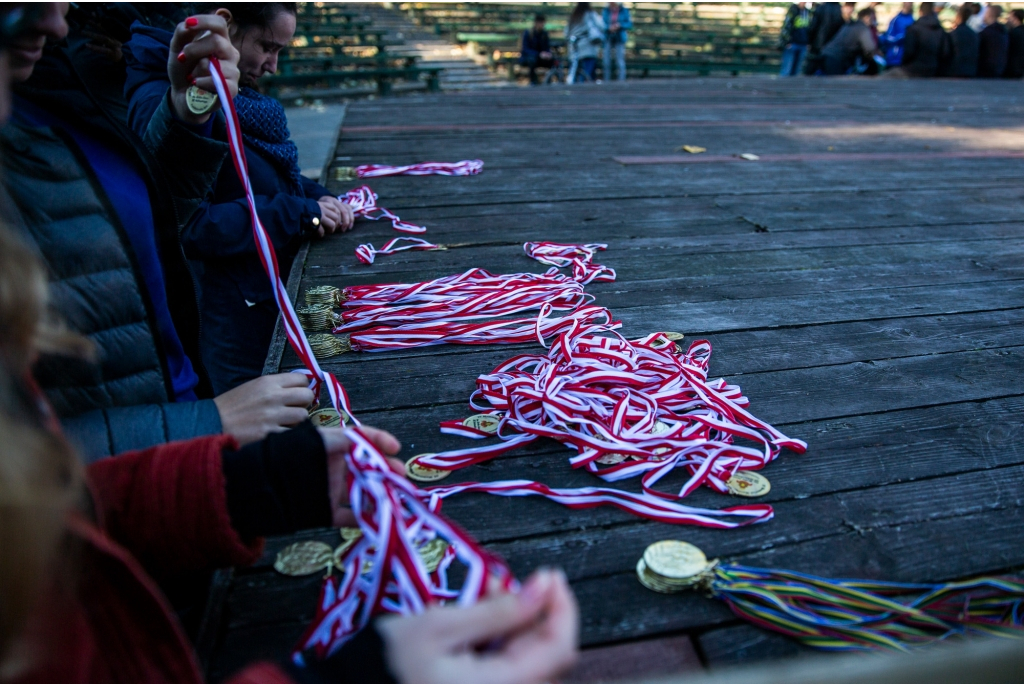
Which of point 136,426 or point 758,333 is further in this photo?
point 758,333

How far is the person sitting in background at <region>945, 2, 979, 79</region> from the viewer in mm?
11211

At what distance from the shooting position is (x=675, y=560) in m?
1.26

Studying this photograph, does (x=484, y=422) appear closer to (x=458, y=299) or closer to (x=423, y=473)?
(x=423, y=473)

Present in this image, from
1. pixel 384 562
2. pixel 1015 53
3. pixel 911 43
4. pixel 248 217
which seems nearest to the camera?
pixel 384 562

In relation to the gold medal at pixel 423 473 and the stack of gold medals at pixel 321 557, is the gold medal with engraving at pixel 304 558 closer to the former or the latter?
the stack of gold medals at pixel 321 557

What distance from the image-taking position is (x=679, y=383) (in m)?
1.82

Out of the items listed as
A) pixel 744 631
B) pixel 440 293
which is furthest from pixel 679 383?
pixel 440 293

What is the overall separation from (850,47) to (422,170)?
33.6ft

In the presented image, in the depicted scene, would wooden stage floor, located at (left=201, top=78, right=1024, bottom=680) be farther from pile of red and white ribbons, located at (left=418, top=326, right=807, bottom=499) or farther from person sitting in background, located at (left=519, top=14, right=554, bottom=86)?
person sitting in background, located at (left=519, top=14, right=554, bottom=86)

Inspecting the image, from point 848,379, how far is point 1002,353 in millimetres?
586

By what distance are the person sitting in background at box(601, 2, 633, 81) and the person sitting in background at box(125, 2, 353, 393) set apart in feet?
36.7

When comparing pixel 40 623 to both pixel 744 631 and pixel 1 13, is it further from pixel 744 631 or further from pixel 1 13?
pixel 744 631

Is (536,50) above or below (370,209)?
above

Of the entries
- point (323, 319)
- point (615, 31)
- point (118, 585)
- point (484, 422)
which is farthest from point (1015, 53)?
point (118, 585)
